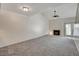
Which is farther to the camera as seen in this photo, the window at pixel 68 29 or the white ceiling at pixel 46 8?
the window at pixel 68 29

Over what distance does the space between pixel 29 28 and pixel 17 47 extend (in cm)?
37

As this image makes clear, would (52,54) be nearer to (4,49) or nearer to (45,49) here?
(45,49)

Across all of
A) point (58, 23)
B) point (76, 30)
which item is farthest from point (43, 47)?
point (76, 30)

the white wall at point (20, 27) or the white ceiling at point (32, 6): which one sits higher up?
the white ceiling at point (32, 6)

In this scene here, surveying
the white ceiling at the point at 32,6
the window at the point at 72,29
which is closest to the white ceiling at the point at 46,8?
the white ceiling at the point at 32,6

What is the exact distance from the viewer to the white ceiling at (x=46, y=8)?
4.48 feet

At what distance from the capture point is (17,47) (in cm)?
144

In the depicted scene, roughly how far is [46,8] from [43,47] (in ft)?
1.91

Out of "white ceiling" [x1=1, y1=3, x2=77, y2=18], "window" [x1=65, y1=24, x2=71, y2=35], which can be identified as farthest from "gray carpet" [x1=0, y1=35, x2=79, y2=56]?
"white ceiling" [x1=1, y1=3, x2=77, y2=18]

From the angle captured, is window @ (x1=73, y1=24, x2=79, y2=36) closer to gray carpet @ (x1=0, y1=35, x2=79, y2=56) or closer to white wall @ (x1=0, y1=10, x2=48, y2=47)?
gray carpet @ (x1=0, y1=35, x2=79, y2=56)

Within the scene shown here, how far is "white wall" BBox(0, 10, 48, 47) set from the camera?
1543mm

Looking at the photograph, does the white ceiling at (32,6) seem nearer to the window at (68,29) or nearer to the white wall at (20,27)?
the white wall at (20,27)

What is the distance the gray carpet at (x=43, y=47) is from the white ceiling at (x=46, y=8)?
1.25 feet

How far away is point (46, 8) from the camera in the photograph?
146cm
